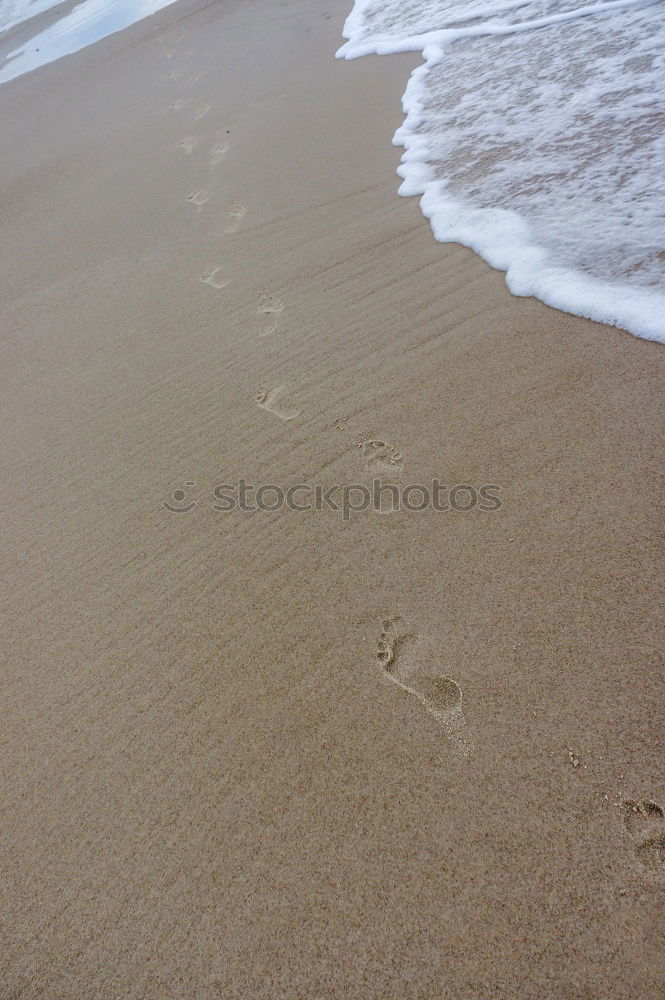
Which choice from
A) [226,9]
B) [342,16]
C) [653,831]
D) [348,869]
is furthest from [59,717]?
[226,9]

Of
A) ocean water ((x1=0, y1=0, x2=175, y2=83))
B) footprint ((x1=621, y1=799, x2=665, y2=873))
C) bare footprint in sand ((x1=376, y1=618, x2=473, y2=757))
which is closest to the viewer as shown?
footprint ((x1=621, y1=799, x2=665, y2=873))

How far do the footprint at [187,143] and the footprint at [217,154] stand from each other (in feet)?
0.82

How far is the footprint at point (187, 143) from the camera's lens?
4.59m

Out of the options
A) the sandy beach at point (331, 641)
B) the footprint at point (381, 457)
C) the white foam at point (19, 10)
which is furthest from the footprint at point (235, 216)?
the white foam at point (19, 10)

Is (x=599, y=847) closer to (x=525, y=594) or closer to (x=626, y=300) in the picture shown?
(x=525, y=594)

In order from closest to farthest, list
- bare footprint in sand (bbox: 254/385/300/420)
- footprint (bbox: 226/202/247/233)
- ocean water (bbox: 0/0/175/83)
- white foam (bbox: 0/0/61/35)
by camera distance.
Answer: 1. bare footprint in sand (bbox: 254/385/300/420)
2. footprint (bbox: 226/202/247/233)
3. ocean water (bbox: 0/0/175/83)
4. white foam (bbox: 0/0/61/35)

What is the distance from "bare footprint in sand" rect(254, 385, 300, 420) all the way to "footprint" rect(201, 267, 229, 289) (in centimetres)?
98

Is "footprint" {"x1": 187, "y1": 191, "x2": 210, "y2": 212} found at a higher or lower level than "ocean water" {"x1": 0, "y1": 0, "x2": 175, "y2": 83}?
lower

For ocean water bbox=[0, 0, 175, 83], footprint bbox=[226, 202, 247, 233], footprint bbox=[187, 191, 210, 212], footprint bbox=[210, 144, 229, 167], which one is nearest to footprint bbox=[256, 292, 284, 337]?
footprint bbox=[226, 202, 247, 233]

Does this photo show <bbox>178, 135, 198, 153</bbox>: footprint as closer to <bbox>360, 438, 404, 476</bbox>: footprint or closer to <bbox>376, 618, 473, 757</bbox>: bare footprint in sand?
<bbox>360, 438, 404, 476</bbox>: footprint

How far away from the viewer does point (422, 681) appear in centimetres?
162

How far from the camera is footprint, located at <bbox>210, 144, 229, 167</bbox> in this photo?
4.31 metres

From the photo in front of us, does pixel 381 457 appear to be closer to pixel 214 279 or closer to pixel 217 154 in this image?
pixel 214 279

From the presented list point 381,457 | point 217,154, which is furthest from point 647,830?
point 217,154
